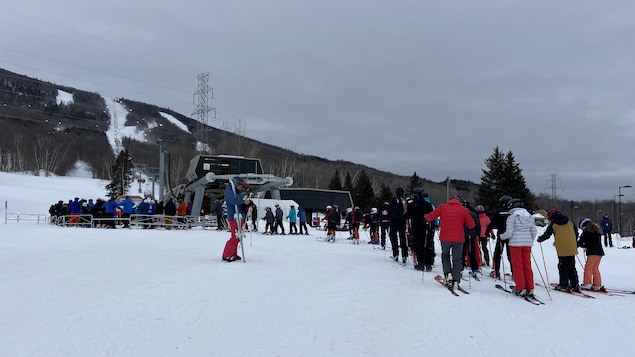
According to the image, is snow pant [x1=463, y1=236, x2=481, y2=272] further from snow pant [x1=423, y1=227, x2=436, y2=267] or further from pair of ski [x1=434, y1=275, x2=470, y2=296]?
pair of ski [x1=434, y1=275, x2=470, y2=296]

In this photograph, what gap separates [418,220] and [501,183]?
163 ft

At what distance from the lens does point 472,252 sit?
10.2 meters

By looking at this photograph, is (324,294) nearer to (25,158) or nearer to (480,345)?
(480,345)

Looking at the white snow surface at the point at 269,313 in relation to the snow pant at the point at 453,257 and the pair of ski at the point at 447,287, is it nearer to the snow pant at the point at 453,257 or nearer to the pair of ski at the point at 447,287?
the pair of ski at the point at 447,287

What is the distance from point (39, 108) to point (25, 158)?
9161cm

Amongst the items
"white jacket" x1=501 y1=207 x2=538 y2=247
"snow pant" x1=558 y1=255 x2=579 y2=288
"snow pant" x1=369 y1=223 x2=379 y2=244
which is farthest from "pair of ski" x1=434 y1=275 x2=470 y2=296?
"snow pant" x1=369 y1=223 x2=379 y2=244

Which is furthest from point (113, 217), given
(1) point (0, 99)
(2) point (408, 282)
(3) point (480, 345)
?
(1) point (0, 99)

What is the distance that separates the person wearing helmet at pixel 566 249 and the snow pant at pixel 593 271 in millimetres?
530

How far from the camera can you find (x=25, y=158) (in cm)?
9862

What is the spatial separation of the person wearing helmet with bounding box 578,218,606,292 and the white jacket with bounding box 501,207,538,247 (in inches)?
97.5

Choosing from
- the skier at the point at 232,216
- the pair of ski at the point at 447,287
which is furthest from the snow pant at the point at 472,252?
the skier at the point at 232,216

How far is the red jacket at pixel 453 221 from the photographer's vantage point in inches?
328

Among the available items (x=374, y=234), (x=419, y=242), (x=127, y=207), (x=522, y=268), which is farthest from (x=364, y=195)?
(x=522, y=268)

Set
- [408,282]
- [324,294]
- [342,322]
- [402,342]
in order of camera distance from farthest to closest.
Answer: [408,282], [324,294], [342,322], [402,342]
